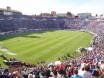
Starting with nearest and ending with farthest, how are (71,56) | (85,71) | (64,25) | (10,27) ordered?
1. (85,71)
2. (71,56)
3. (10,27)
4. (64,25)

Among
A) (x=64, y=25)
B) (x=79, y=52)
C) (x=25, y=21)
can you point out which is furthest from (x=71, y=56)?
(x=64, y=25)

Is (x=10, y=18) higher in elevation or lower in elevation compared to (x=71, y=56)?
higher

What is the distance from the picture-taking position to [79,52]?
166 feet

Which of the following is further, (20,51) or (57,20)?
(57,20)

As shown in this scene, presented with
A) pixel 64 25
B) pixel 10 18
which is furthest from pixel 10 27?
pixel 64 25

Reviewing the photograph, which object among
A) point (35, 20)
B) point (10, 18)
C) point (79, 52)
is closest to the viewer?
point (79, 52)

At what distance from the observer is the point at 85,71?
9719mm

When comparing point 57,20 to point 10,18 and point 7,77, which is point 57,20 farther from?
point 7,77

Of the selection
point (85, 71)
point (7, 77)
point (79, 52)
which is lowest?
point (79, 52)

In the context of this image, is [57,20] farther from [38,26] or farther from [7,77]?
[7,77]

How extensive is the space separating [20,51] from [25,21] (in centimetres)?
7127

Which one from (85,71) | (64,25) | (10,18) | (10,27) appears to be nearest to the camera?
(85,71)

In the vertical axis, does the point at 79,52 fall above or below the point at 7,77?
below

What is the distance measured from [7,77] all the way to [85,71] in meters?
4.72
